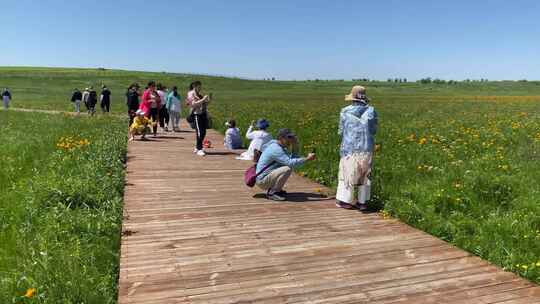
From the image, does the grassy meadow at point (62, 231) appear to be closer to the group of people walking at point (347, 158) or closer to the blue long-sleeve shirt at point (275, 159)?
the blue long-sleeve shirt at point (275, 159)

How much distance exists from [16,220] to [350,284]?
16.4ft

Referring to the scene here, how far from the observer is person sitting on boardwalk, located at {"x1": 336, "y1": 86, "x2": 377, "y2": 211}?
301 inches

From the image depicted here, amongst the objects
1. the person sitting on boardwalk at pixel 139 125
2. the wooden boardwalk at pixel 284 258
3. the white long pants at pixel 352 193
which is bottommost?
the wooden boardwalk at pixel 284 258

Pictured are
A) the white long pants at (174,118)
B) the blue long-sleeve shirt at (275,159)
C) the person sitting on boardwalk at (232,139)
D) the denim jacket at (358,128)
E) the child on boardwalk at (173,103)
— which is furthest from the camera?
the white long pants at (174,118)

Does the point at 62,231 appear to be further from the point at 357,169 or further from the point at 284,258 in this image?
the point at 357,169

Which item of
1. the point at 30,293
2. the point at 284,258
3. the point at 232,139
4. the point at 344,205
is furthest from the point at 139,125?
the point at 30,293

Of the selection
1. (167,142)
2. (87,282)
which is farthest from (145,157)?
(87,282)

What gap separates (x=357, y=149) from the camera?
7.71 metres

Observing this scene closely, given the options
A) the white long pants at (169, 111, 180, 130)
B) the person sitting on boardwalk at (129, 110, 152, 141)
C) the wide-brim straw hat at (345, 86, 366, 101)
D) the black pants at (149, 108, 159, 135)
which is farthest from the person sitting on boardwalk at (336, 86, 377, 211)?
the white long pants at (169, 111, 180, 130)

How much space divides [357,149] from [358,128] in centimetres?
36

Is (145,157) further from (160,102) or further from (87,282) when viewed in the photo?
(87,282)

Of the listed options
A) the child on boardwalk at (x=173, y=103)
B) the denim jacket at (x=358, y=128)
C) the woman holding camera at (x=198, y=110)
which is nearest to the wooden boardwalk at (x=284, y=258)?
the denim jacket at (x=358, y=128)

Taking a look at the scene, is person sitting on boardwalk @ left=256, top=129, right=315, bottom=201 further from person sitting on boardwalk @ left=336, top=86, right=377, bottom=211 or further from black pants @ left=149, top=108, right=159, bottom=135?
black pants @ left=149, top=108, right=159, bottom=135

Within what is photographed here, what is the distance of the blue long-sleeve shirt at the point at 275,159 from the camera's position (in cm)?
823
